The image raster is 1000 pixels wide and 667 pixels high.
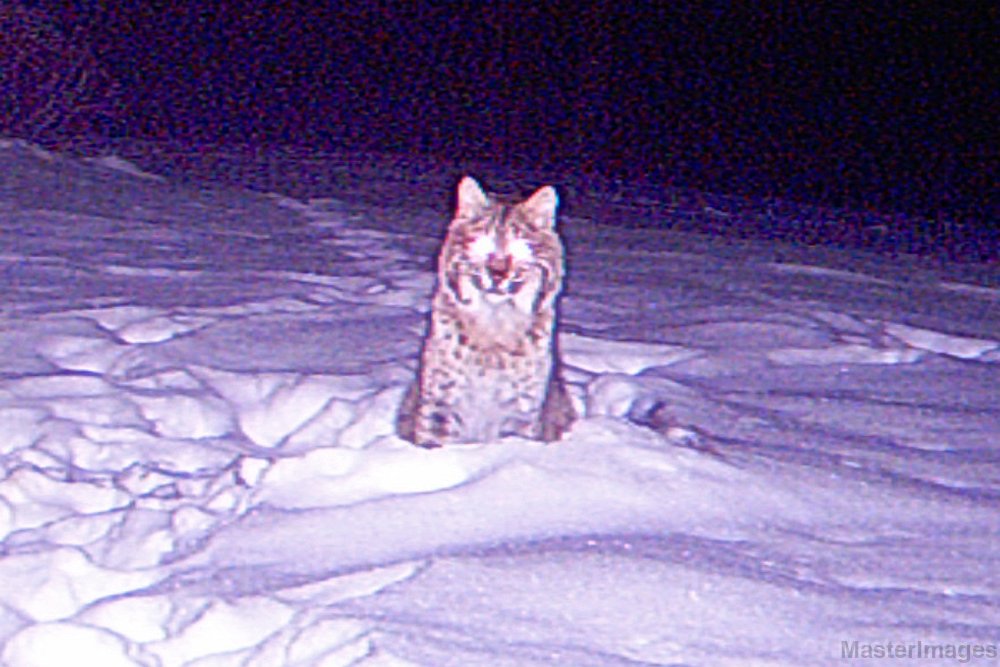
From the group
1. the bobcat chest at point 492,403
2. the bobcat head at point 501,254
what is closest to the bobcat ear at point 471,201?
the bobcat head at point 501,254

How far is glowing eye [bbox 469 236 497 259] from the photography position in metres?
2.99

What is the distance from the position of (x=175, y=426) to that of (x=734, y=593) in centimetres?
202

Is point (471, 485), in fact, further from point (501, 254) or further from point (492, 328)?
point (501, 254)

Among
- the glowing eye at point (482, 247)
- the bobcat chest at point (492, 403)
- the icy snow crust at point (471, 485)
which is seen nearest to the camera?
the icy snow crust at point (471, 485)

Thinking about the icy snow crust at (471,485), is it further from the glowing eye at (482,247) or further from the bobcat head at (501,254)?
the glowing eye at (482,247)

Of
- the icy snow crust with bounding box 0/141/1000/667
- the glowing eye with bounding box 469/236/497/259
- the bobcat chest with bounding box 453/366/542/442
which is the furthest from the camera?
the bobcat chest with bounding box 453/366/542/442

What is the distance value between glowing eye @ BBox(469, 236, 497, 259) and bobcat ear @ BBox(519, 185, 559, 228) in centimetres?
15

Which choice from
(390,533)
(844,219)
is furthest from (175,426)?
(844,219)

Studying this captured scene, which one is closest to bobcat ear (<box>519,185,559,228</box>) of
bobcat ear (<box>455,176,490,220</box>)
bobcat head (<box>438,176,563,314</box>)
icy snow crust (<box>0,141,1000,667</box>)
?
bobcat head (<box>438,176,563,314</box>)

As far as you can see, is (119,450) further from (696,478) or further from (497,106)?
(497,106)

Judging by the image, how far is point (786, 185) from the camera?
1231 centimetres

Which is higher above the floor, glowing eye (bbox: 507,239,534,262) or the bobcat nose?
glowing eye (bbox: 507,239,534,262)

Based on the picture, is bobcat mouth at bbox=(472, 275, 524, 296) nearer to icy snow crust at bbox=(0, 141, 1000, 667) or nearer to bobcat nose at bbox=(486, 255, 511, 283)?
bobcat nose at bbox=(486, 255, 511, 283)

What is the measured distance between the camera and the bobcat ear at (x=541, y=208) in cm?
309
